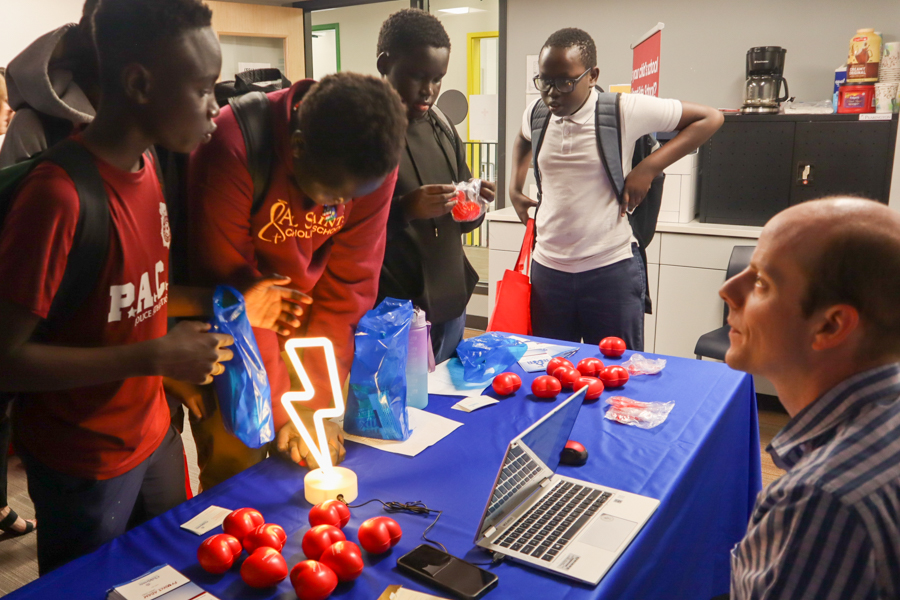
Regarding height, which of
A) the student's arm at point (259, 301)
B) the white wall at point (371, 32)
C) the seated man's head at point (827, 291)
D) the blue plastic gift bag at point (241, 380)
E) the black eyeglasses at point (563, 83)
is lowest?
the blue plastic gift bag at point (241, 380)

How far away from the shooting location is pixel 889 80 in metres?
3.25

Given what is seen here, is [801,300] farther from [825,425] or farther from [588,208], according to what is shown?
[588,208]

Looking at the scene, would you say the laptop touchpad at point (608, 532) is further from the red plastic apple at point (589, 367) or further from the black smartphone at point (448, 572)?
the red plastic apple at point (589, 367)

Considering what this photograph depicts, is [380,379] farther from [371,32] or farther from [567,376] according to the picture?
[371,32]

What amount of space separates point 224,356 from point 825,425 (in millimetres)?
942

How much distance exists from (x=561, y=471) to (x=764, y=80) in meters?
2.86

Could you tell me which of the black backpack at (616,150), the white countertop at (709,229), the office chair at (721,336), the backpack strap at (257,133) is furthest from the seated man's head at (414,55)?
the white countertop at (709,229)

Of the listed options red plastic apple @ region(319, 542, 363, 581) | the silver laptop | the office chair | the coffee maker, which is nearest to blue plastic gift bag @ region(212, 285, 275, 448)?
red plastic apple @ region(319, 542, 363, 581)

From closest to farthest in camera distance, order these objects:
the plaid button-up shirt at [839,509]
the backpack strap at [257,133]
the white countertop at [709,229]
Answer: the plaid button-up shirt at [839,509], the backpack strap at [257,133], the white countertop at [709,229]

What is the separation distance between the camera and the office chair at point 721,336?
312cm

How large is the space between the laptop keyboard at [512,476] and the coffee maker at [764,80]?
2874 millimetres

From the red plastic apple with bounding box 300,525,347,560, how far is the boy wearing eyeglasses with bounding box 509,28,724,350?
1.60m

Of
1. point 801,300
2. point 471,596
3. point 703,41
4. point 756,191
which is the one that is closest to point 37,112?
point 471,596

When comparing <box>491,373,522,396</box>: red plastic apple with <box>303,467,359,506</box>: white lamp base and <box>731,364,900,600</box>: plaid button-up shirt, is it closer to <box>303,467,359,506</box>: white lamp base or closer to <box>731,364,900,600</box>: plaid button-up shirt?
<box>303,467,359,506</box>: white lamp base
